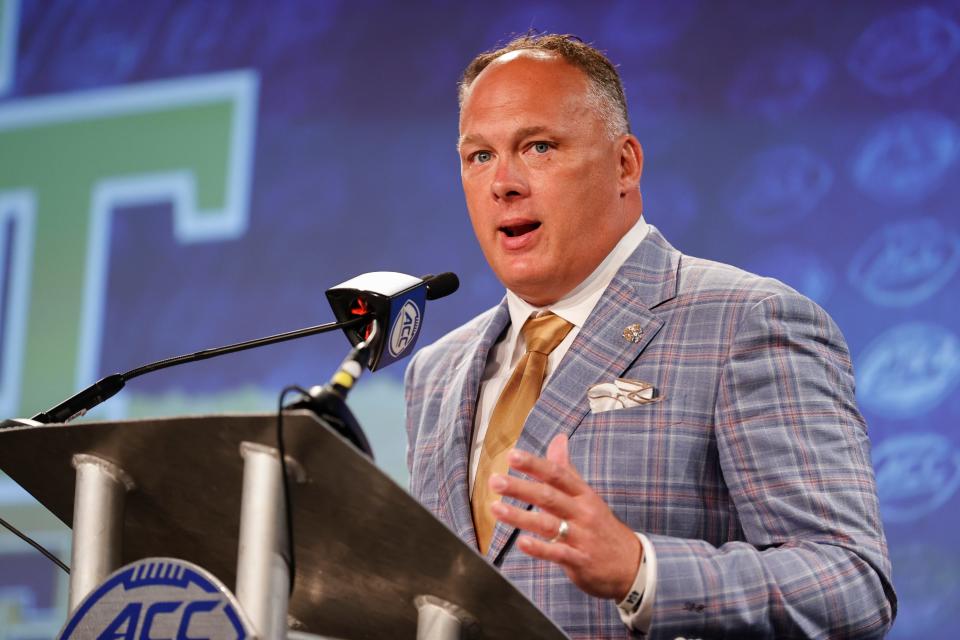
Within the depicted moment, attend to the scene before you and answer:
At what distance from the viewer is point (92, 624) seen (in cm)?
120

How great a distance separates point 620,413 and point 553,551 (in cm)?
70

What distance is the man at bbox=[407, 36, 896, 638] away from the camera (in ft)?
4.70

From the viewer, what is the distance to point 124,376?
5.18 feet

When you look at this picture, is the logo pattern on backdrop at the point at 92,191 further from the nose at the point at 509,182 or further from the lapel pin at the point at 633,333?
the lapel pin at the point at 633,333

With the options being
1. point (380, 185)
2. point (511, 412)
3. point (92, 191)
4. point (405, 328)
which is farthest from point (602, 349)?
point (92, 191)

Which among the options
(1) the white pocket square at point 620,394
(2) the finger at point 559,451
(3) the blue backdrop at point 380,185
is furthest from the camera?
(3) the blue backdrop at point 380,185

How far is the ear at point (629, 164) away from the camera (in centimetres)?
227

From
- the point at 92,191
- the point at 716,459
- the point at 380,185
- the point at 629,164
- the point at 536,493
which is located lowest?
the point at 536,493

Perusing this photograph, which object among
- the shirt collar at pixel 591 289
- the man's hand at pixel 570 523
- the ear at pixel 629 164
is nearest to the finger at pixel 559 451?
the man's hand at pixel 570 523

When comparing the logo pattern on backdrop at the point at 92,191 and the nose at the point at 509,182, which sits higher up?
the logo pattern on backdrop at the point at 92,191

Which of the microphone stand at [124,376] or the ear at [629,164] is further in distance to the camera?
the ear at [629,164]

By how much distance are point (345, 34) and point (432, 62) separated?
13.2 inches

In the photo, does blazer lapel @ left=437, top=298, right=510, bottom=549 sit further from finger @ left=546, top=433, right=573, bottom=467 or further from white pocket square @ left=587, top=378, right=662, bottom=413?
finger @ left=546, top=433, right=573, bottom=467

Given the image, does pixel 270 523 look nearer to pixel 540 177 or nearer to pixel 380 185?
pixel 540 177
